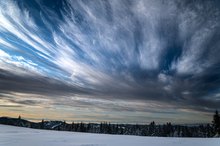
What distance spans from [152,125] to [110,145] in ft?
352

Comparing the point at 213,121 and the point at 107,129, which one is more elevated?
the point at 213,121

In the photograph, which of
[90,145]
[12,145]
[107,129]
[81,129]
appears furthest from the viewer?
[107,129]

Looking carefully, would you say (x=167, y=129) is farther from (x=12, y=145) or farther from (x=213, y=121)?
(x=12, y=145)

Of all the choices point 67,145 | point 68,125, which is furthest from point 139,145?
point 68,125

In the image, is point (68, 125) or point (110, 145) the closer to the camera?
point (110, 145)

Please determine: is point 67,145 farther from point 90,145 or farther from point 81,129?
point 81,129

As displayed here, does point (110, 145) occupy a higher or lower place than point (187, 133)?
higher

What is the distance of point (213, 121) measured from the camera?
51.0 metres

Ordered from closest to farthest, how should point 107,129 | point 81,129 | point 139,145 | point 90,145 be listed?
point 90,145 < point 139,145 < point 81,129 < point 107,129

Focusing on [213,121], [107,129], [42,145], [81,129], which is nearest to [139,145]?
[42,145]

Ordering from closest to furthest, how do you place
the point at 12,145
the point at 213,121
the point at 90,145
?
1. the point at 12,145
2. the point at 90,145
3. the point at 213,121

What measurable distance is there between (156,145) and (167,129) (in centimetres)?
10261

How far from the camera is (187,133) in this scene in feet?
357

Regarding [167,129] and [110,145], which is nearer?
[110,145]
